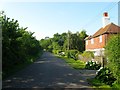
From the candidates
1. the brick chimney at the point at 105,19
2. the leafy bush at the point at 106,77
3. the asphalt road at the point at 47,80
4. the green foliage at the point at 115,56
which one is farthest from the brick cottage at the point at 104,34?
the green foliage at the point at 115,56

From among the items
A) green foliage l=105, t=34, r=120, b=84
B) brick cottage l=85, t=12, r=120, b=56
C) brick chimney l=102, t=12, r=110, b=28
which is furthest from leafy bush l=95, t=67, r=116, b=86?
brick chimney l=102, t=12, r=110, b=28

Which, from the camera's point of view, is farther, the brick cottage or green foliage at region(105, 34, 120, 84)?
the brick cottage

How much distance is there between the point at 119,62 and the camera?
13.1 m

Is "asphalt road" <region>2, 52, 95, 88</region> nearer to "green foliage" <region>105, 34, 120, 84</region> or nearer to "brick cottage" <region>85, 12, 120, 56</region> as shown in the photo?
"green foliage" <region>105, 34, 120, 84</region>

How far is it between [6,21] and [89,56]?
1458 cm

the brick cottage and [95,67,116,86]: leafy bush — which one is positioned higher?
the brick cottage

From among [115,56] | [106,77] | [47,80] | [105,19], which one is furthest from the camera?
[105,19]

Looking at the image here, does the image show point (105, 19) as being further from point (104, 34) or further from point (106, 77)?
point (106, 77)

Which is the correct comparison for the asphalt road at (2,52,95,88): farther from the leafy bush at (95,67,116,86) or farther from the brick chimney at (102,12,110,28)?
the brick chimney at (102,12,110,28)

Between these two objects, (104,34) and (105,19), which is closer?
(104,34)

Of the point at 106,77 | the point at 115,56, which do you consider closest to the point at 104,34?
the point at 106,77

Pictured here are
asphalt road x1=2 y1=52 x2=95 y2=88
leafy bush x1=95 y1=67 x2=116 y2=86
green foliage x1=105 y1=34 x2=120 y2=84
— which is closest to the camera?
green foliage x1=105 y1=34 x2=120 y2=84

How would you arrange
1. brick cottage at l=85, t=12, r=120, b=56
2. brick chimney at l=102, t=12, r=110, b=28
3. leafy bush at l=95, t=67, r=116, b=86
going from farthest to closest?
1. brick chimney at l=102, t=12, r=110, b=28
2. brick cottage at l=85, t=12, r=120, b=56
3. leafy bush at l=95, t=67, r=116, b=86

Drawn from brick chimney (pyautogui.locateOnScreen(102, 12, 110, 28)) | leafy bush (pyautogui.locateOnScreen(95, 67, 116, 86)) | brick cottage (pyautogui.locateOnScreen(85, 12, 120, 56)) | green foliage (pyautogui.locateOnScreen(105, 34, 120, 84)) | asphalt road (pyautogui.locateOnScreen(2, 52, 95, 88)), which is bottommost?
asphalt road (pyautogui.locateOnScreen(2, 52, 95, 88))
